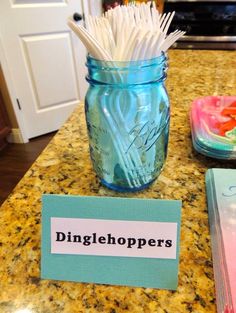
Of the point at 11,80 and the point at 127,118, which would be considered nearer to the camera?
the point at 127,118

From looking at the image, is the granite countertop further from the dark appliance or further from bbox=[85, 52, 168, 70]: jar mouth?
the dark appliance

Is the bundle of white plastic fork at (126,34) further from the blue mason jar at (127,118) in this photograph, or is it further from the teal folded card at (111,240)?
the teal folded card at (111,240)

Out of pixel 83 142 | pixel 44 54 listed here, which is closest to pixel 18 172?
pixel 44 54

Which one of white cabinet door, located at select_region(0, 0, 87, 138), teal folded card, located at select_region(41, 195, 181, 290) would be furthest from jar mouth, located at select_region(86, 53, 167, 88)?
white cabinet door, located at select_region(0, 0, 87, 138)

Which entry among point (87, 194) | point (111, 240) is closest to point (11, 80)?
point (87, 194)

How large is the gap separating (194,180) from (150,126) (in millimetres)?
167

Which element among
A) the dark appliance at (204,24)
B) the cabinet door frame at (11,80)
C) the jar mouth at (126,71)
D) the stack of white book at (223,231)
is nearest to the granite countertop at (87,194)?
the stack of white book at (223,231)

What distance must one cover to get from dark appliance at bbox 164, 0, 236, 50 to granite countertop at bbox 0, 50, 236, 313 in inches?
45.3

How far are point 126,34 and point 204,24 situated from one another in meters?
1.59

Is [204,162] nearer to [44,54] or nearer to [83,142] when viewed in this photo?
[83,142]

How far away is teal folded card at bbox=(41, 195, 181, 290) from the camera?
315 millimetres

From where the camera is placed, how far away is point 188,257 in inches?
13.9

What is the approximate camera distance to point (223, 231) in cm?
34

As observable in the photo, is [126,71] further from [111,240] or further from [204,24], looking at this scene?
[204,24]
